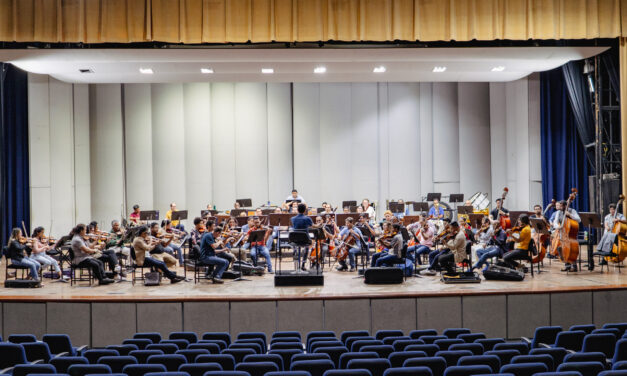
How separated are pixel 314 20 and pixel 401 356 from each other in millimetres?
10423

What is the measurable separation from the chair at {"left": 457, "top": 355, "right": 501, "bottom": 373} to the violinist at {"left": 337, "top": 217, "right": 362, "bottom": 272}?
7462 mm

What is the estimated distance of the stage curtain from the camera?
14.1 m

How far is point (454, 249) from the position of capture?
38.9 ft

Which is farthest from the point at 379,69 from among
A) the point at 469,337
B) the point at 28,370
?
the point at 28,370

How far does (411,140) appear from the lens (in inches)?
859

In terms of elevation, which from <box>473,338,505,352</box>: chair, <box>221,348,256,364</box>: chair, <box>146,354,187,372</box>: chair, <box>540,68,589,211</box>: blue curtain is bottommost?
<box>473,338,505,352</box>: chair

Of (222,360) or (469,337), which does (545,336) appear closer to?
(469,337)

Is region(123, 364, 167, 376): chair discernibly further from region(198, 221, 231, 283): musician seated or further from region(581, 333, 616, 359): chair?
region(198, 221, 231, 283): musician seated

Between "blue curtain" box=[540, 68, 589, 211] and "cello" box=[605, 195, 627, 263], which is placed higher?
"blue curtain" box=[540, 68, 589, 211]

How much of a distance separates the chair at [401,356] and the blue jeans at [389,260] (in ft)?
20.5

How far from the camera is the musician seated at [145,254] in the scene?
11.9m

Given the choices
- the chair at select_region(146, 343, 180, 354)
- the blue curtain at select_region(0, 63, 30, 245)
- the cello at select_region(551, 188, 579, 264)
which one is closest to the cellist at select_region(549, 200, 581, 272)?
the cello at select_region(551, 188, 579, 264)

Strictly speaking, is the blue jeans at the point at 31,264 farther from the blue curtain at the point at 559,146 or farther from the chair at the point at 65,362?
the blue curtain at the point at 559,146

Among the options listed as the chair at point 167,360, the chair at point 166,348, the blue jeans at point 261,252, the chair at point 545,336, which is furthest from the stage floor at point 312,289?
the chair at point 167,360
